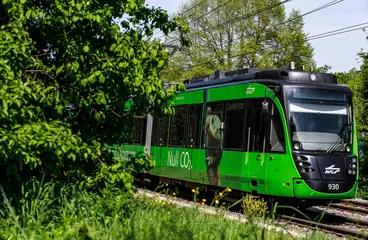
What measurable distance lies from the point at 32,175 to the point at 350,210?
34.5ft

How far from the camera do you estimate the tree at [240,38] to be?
4838 centimetres

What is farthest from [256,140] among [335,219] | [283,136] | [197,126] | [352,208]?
[352,208]

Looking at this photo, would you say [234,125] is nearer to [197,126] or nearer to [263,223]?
[197,126]

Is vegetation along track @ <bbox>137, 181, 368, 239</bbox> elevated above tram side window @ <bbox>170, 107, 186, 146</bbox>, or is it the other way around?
tram side window @ <bbox>170, 107, 186, 146</bbox>

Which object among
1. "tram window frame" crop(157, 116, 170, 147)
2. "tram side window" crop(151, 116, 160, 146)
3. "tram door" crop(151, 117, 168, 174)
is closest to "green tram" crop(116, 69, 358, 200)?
"tram window frame" crop(157, 116, 170, 147)

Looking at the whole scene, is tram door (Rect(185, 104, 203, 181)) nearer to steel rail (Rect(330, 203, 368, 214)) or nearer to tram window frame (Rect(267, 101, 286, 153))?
tram window frame (Rect(267, 101, 286, 153))

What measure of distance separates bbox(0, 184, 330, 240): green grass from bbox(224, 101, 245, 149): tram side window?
20.4ft

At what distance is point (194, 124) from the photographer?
18.5 metres

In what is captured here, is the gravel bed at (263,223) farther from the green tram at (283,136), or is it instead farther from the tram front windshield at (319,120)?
the tram front windshield at (319,120)

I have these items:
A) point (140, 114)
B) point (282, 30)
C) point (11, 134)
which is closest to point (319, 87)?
point (140, 114)

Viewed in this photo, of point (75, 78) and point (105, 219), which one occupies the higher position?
point (75, 78)

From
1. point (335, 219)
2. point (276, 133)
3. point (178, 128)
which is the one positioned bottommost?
point (335, 219)

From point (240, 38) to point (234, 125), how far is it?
110 feet

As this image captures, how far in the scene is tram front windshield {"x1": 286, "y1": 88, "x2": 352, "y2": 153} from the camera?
14891 mm
